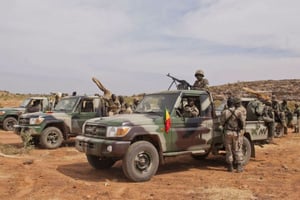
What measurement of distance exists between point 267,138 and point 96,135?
4620mm

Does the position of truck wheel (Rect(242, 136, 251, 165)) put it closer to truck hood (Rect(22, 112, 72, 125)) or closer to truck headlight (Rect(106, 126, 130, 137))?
truck headlight (Rect(106, 126, 130, 137))

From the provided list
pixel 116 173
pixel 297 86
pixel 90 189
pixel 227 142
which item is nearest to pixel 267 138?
pixel 227 142

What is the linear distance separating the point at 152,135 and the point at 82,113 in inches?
221

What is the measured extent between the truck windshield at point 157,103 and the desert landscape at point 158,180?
1400 millimetres

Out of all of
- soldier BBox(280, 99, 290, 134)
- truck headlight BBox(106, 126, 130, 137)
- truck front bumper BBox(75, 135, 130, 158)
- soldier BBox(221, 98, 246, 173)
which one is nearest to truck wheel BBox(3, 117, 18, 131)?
truck front bumper BBox(75, 135, 130, 158)

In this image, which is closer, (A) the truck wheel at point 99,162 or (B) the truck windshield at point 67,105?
(A) the truck wheel at point 99,162

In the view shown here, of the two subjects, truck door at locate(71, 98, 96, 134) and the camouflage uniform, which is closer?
the camouflage uniform

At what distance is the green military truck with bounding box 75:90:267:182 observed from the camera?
7305 mm

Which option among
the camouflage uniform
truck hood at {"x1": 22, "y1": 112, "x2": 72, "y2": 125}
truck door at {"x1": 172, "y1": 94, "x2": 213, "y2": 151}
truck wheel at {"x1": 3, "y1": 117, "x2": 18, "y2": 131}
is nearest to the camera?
truck door at {"x1": 172, "y1": 94, "x2": 213, "y2": 151}

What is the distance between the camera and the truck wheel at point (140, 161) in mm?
7262

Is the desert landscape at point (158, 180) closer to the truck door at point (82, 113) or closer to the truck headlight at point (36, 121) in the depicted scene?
the truck headlight at point (36, 121)

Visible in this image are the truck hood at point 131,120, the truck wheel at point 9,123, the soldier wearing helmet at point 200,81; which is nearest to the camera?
the truck hood at point 131,120

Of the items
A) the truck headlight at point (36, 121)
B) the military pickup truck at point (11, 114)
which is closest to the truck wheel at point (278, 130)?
the truck headlight at point (36, 121)

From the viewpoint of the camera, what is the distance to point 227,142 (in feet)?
28.4
